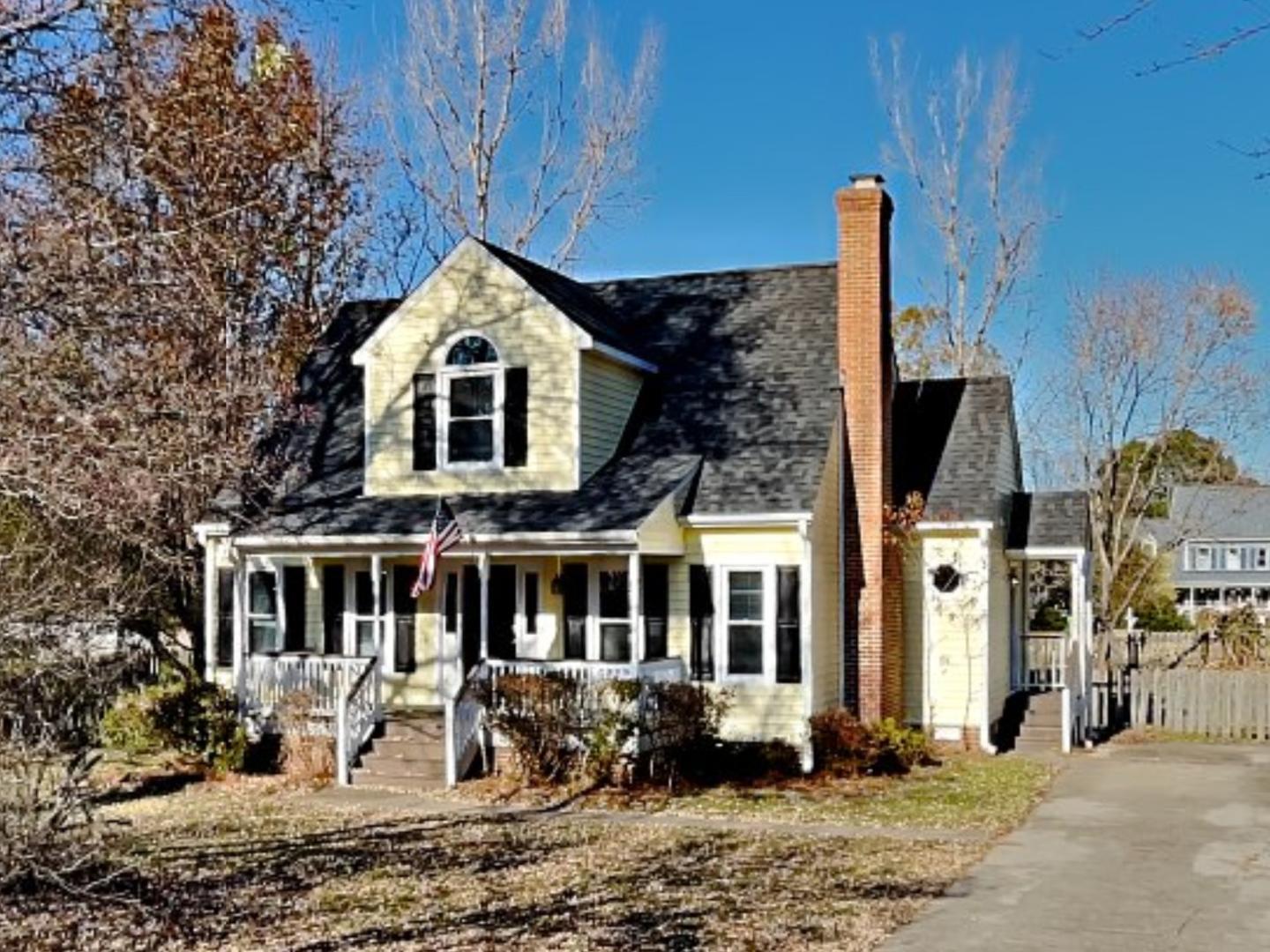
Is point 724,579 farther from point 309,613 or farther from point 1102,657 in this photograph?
point 1102,657

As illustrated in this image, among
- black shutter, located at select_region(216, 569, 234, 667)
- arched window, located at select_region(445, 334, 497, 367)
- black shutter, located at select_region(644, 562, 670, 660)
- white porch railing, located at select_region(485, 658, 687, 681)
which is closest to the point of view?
white porch railing, located at select_region(485, 658, 687, 681)

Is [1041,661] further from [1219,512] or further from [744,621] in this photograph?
[1219,512]

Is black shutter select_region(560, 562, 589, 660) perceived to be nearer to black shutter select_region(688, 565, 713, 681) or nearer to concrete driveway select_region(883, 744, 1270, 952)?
black shutter select_region(688, 565, 713, 681)

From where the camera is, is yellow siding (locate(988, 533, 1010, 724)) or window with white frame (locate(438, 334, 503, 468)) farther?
yellow siding (locate(988, 533, 1010, 724))

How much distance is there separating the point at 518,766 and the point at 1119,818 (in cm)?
719

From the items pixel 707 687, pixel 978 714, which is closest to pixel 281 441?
pixel 707 687

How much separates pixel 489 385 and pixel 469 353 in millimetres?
613

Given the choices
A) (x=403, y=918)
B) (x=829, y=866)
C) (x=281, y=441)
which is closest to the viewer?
(x=403, y=918)

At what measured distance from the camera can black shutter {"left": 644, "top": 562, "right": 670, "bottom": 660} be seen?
20109mm

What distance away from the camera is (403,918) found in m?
10.6

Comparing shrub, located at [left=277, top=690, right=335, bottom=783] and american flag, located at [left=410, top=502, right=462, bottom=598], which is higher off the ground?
american flag, located at [left=410, top=502, right=462, bottom=598]

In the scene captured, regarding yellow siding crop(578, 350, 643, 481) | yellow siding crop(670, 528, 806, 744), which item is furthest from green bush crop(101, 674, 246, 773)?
yellow siding crop(670, 528, 806, 744)

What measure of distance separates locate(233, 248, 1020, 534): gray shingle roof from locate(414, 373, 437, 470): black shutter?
0.61m

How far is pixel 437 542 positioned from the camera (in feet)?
61.0
